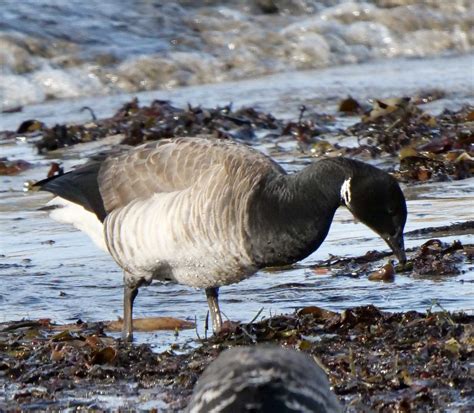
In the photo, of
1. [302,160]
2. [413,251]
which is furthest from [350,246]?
[302,160]

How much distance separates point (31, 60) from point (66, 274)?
8.27 m

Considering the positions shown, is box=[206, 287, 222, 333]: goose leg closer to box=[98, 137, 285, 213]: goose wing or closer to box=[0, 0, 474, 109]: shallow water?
box=[98, 137, 285, 213]: goose wing

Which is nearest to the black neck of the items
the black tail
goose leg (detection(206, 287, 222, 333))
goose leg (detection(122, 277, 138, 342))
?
goose leg (detection(206, 287, 222, 333))

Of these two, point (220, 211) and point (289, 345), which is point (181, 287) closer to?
point (220, 211)

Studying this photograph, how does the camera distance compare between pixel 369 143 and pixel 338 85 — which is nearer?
pixel 369 143

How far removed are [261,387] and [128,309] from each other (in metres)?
3.28

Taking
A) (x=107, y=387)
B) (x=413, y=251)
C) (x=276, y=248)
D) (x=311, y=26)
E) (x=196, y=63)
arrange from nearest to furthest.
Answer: (x=107, y=387)
(x=276, y=248)
(x=413, y=251)
(x=196, y=63)
(x=311, y=26)

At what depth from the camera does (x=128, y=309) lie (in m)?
6.82

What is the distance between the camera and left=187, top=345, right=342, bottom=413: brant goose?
356 centimetres

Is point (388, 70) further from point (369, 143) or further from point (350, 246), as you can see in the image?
point (350, 246)

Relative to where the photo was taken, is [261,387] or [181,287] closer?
[261,387]

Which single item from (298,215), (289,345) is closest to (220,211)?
(298,215)

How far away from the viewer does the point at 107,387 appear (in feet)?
18.8

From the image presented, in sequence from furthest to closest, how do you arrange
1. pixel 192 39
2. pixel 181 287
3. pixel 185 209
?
pixel 192 39 < pixel 181 287 < pixel 185 209
